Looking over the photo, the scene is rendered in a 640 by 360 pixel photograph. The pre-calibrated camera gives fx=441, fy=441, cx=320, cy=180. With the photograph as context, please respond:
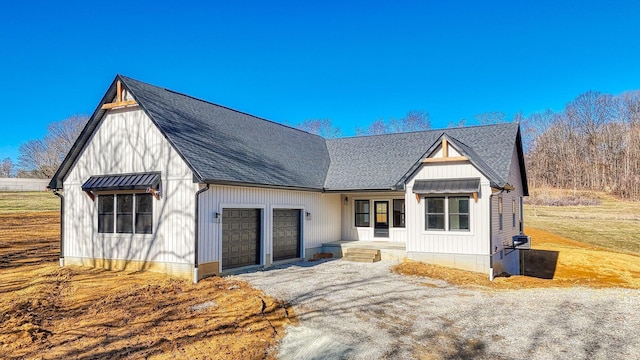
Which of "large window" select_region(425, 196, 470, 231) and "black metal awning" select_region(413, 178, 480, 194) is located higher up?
"black metal awning" select_region(413, 178, 480, 194)

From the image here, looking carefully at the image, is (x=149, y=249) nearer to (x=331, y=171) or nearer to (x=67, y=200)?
(x=67, y=200)

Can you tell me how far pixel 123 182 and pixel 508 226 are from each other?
1424 centimetres

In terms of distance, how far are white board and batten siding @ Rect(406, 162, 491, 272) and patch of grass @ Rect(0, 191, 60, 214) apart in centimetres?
2926

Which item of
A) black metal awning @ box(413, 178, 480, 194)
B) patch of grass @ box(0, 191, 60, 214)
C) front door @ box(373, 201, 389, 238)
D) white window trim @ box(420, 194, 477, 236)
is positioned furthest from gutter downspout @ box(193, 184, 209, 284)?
patch of grass @ box(0, 191, 60, 214)

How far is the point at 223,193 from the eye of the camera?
13.4 metres

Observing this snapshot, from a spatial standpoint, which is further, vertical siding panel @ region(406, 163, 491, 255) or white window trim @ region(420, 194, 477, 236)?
white window trim @ region(420, 194, 477, 236)

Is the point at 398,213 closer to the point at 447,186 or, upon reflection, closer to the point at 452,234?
the point at 452,234

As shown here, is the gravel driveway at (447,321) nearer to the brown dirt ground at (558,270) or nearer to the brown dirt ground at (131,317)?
the brown dirt ground at (131,317)

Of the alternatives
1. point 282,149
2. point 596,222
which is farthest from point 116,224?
point 596,222

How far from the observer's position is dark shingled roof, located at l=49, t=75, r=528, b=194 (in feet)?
44.8

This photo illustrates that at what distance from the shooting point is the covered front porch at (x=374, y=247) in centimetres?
1678

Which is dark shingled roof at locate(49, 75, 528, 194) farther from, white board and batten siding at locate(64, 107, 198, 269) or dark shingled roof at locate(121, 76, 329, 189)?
white board and batten siding at locate(64, 107, 198, 269)

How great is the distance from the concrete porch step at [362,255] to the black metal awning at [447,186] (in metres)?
3.14

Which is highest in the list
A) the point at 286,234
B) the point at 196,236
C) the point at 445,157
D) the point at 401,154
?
the point at 401,154
